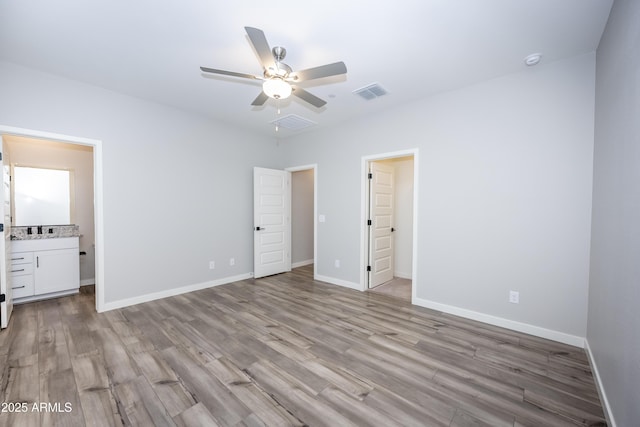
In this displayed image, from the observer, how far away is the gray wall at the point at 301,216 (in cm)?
601

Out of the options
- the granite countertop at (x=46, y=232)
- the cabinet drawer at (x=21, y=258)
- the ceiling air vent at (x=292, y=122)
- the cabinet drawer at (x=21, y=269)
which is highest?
the ceiling air vent at (x=292, y=122)

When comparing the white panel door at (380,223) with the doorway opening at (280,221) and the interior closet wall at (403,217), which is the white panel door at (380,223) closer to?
the interior closet wall at (403,217)

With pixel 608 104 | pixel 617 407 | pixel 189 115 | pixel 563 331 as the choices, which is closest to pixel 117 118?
pixel 189 115

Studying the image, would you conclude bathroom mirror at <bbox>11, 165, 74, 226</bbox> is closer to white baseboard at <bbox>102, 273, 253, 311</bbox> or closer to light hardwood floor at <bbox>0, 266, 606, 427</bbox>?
light hardwood floor at <bbox>0, 266, 606, 427</bbox>

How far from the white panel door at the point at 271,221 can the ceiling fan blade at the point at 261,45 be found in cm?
298

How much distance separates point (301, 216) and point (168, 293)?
316cm

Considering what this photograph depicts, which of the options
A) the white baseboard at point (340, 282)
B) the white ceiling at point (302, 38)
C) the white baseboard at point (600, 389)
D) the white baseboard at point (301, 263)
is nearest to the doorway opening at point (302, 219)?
the white baseboard at point (301, 263)

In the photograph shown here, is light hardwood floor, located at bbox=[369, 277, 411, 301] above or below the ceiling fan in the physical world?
below

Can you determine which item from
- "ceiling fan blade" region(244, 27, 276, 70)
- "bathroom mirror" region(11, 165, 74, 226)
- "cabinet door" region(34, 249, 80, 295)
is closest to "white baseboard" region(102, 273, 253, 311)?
"cabinet door" region(34, 249, 80, 295)

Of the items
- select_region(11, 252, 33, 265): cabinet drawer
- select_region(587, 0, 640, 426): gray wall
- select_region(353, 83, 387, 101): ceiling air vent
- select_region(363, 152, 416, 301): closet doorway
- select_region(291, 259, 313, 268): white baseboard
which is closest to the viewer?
select_region(587, 0, 640, 426): gray wall

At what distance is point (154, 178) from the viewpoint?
12.4 ft

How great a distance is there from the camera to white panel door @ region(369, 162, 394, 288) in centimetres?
436

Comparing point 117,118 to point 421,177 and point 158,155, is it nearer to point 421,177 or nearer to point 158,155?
point 158,155

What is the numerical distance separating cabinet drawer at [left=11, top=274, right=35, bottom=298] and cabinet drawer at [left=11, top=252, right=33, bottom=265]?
0.20m
